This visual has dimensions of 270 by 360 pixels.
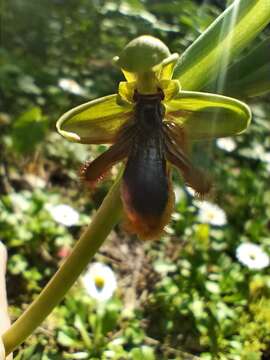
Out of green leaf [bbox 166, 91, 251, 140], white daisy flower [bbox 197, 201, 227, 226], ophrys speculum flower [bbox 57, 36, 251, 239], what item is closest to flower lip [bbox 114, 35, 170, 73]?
ophrys speculum flower [bbox 57, 36, 251, 239]

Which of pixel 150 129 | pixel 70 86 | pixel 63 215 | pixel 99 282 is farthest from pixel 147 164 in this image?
pixel 70 86

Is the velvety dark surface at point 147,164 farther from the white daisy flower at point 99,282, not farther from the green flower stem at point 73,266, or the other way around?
the white daisy flower at point 99,282

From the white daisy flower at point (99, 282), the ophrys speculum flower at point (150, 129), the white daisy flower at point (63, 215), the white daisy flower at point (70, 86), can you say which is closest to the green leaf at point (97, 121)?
the ophrys speculum flower at point (150, 129)

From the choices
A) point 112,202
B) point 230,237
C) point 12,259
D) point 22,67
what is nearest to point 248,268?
point 230,237

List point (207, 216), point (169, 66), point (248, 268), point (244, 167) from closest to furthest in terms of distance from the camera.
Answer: point (169, 66) → point (248, 268) → point (207, 216) → point (244, 167)

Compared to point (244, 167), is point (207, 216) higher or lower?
lower

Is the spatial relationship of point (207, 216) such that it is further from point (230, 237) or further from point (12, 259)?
point (12, 259)
